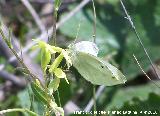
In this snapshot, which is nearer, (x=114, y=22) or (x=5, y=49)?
(x=5, y=49)

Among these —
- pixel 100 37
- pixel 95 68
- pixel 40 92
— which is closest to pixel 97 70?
pixel 95 68

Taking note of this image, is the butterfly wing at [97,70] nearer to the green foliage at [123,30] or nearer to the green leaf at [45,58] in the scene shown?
the green leaf at [45,58]

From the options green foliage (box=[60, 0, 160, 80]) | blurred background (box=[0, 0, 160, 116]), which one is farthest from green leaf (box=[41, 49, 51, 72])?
green foliage (box=[60, 0, 160, 80])

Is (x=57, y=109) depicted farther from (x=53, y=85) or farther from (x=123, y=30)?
(x=123, y=30)

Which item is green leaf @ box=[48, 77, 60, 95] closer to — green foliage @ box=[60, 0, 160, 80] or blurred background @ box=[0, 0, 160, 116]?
blurred background @ box=[0, 0, 160, 116]

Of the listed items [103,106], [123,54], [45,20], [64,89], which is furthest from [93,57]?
[45,20]

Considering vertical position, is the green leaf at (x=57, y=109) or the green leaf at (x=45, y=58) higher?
the green leaf at (x=45, y=58)

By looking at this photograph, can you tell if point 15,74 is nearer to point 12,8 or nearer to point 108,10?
point 12,8

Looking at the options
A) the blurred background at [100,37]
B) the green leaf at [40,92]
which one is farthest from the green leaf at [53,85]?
the blurred background at [100,37]
